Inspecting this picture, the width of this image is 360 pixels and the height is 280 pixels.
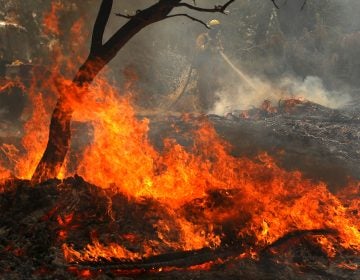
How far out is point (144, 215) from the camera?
5887 millimetres

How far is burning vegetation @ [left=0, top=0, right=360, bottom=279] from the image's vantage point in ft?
16.2

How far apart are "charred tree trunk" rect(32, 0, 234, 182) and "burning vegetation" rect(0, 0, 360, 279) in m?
0.02

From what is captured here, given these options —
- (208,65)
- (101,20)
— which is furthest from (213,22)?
(101,20)

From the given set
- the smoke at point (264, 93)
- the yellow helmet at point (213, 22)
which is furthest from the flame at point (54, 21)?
the smoke at point (264, 93)

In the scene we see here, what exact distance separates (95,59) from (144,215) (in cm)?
283

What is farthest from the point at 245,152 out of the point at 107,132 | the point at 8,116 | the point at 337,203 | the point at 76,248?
the point at 8,116

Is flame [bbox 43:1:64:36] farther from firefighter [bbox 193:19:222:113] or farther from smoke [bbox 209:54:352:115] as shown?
smoke [bbox 209:54:352:115]

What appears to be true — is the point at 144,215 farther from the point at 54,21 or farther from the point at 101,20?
the point at 54,21

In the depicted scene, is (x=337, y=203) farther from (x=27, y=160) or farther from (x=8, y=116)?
(x=8, y=116)

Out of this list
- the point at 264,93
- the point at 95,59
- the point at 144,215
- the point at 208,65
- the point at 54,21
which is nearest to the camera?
the point at 144,215

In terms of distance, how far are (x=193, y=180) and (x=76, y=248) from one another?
2626 mm

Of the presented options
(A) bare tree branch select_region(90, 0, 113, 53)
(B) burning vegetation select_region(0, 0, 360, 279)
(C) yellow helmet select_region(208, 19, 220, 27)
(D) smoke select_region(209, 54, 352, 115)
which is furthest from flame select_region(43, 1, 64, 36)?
(A) bare tree branch select_region(90, 0, 113, 53)

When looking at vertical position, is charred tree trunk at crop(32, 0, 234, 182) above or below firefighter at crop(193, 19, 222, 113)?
below

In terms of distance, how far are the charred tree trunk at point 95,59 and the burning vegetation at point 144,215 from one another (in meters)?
0.02
